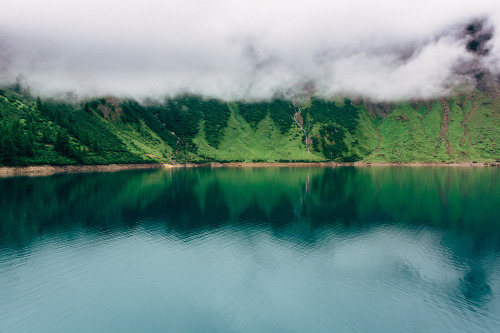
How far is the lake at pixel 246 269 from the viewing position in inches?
891

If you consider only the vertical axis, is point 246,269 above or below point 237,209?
above

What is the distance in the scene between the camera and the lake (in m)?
22.6

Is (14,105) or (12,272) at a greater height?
(14,105)

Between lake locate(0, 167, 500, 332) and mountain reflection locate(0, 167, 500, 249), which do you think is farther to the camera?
mountain reflection locate(0, 167, 500, 249)

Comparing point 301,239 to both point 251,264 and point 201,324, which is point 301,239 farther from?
point 201,324

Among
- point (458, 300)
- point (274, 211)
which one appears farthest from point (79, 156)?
point (458, 300)

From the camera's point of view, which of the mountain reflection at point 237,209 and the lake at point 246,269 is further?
the mountain reflection at point 237,209

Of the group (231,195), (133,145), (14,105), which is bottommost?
(231,195)

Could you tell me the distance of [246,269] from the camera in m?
31.7

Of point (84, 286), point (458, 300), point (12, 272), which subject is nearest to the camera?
point (458, 300)

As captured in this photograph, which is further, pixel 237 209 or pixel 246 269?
pixel 237 209

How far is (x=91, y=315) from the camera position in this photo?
75.0 feet

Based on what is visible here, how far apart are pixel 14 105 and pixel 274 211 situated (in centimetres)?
16308

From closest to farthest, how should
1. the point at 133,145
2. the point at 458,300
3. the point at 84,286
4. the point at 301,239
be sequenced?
the point at 458,300 < the point at 84,286 < the point at 301,239 < the point at 133,145
